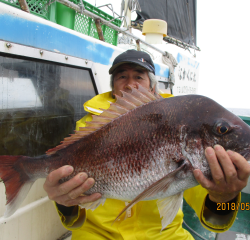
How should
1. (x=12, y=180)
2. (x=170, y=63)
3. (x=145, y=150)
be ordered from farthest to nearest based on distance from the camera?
(x=170, y=63) < (x=12, y=180) < (x=145, y=150)

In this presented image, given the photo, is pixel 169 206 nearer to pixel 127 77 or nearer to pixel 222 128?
pixel 222 128

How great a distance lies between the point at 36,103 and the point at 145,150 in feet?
3.58

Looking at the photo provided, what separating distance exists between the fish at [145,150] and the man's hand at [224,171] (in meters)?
0.04

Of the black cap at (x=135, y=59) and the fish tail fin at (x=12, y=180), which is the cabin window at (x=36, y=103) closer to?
the fish tail fin at (x=12, y=180)

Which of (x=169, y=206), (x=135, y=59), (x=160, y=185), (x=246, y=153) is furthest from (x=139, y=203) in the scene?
(x=135, y=59)

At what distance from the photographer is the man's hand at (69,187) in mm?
1078

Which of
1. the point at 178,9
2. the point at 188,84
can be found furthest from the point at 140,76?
the point at 178,9

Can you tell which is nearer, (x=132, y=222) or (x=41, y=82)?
(x=132, y=222)

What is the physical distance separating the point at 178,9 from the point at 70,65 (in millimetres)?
7378

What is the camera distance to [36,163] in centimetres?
116

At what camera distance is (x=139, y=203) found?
4.67 feet

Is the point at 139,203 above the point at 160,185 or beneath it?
beneath

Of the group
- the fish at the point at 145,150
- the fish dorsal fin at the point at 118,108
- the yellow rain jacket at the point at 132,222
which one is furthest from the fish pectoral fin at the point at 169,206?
the fish dorsal fin at the point at 118,108

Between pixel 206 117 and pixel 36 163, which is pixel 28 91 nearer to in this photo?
pixel 36 163
